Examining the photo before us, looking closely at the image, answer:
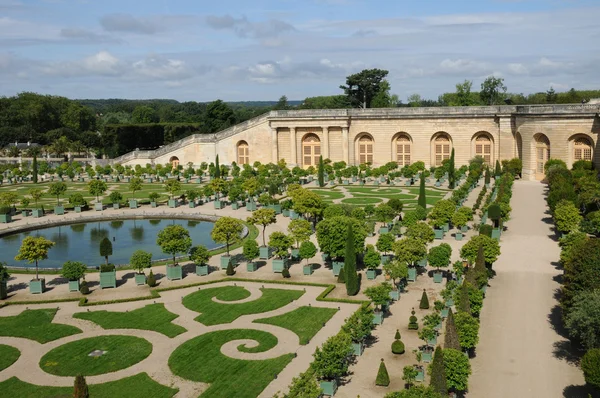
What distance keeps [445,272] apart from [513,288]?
143 inches

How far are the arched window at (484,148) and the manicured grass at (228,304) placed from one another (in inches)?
1649

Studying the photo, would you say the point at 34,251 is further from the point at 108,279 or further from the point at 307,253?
the point at 307,253

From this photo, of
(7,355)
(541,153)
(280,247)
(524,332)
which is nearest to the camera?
(7,355)

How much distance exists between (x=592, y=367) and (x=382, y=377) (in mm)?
5880

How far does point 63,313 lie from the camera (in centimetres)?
2720

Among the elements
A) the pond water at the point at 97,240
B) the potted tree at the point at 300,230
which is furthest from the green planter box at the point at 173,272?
the potted tree at the point at 300,230

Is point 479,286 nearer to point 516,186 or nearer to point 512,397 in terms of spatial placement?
→ point 512,397

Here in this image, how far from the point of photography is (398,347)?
71.6 ft

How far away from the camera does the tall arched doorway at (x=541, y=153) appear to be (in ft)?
193

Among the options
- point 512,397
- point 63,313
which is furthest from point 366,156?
point 512,397

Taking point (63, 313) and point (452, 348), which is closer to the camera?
point (452, 348)

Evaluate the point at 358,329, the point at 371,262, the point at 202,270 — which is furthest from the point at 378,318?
the point at 202,270

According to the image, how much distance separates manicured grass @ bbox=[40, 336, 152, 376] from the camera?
21.4m

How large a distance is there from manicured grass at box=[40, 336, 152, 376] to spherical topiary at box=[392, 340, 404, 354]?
337 inches
